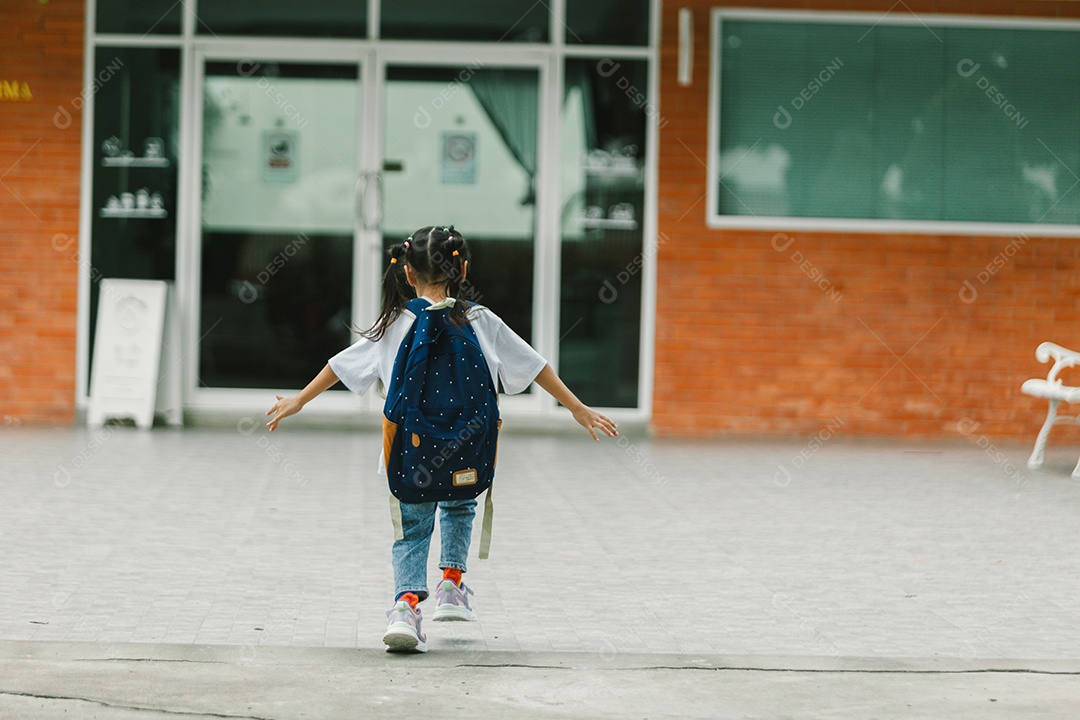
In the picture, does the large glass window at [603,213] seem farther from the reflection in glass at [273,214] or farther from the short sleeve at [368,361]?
the short sleeve at [368,361]

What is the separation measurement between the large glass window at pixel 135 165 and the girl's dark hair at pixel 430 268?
22.1ft

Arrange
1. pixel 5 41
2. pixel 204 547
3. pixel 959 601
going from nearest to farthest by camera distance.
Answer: pixel 959 601, pixel 204 547, pixel 5 41

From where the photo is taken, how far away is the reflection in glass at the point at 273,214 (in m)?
11.6

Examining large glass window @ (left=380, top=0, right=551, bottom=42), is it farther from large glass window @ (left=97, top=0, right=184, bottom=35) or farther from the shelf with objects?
the shelf with objects

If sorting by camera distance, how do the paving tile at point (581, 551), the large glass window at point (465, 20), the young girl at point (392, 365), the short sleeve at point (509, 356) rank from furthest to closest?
1. the large glass window at point (465, 20)
2. the paving tile at point (581, 551)
3. the short sleeve at point (509, 356)
4. the young girl at point (392, 365)

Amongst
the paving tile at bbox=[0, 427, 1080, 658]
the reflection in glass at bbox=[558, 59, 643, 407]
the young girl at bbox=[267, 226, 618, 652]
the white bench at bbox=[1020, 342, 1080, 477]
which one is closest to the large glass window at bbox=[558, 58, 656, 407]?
the reflection in glass at bbox=[558, 59, 643, 407]

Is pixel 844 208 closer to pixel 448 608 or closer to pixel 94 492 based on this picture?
pixel 94 492

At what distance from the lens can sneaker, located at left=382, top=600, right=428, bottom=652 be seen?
16.3 ft

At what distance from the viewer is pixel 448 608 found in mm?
5355

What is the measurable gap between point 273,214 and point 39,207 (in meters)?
1.72

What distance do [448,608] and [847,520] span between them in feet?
11.0

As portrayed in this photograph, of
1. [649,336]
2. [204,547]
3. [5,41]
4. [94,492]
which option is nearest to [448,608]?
[204,547]

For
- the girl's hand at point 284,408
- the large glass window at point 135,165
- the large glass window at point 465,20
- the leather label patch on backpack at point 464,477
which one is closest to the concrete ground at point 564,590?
the leather label patch on backpack at point 464,477

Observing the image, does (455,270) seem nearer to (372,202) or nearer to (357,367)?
(357,367)
